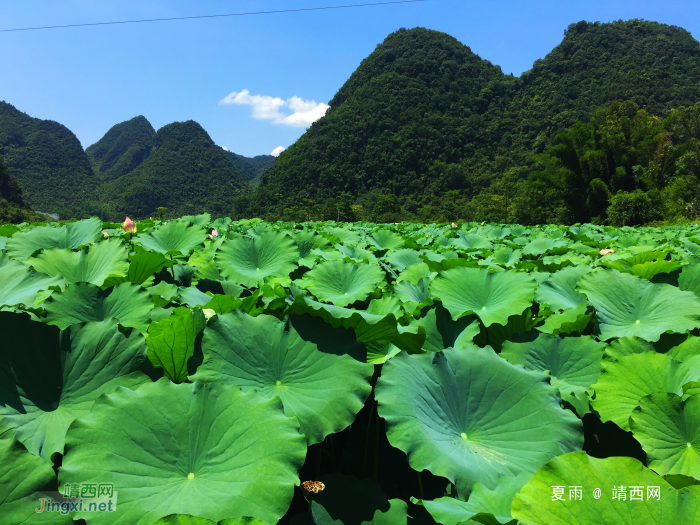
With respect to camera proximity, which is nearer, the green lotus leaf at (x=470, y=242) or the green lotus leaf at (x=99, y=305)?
the green lotus leaf at (x=99, y=305)

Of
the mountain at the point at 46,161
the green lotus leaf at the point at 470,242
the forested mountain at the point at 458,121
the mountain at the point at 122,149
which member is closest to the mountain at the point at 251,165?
the mountain at the point at 122,149

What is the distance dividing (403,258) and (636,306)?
3.89ft

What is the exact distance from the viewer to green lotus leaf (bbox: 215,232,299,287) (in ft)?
5.69

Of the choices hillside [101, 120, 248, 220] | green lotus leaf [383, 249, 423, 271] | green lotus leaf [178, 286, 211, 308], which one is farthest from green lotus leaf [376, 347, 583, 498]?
hillside [101, 120, 248, 220]

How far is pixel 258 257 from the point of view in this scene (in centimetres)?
190

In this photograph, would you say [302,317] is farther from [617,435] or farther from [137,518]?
[617,435]

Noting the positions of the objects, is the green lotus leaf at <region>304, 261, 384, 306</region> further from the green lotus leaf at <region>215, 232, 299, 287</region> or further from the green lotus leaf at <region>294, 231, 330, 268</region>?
the green lotus leaf at <region>294, 231, 330, 268</region>

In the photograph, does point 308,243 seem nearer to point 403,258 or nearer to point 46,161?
point 403,258

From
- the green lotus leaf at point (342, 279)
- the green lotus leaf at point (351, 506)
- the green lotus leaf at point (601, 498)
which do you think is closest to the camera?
the green lotus leaf at point (601, 498)

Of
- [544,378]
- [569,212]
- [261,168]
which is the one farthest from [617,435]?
[261,168]

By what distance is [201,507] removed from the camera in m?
0.53

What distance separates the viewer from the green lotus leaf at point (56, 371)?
2.19 feet

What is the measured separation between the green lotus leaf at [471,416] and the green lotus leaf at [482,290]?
390mm

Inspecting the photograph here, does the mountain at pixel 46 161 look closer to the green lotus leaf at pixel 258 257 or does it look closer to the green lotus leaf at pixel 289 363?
the green lotus leaf at pixel 258 257
